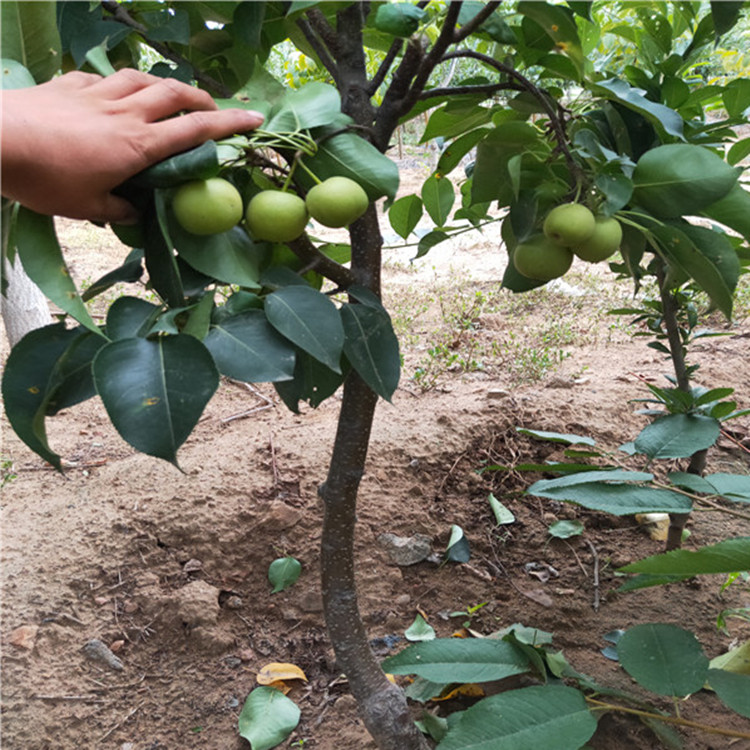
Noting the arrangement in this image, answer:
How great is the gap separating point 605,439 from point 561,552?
43 centimetres

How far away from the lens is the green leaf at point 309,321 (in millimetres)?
626

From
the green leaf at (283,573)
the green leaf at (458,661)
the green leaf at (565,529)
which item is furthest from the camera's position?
the green leaf at (565,529)

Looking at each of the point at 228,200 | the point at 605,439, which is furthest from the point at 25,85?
the point at 605,439

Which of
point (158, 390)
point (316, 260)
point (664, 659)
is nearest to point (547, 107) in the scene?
point (316, 260)

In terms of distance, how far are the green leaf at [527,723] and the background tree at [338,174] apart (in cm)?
26

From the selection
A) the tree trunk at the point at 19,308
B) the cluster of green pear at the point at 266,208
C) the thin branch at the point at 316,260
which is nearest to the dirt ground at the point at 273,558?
the tree trunk at the point at 19,308

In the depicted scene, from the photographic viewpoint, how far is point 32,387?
0.62 meters

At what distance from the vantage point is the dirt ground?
3.93ft

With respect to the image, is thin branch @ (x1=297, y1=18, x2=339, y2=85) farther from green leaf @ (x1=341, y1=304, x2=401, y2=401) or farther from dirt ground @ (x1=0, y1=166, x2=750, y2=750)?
dirt ground @ (x1=0, y1=166, x2=750, y2=750)

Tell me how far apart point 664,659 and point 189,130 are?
2.76 ft

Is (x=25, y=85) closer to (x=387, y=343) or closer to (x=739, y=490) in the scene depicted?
(x=387, y=343)

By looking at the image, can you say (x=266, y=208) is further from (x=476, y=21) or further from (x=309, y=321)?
(x=476, y=21)

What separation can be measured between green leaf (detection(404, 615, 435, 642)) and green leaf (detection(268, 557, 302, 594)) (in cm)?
28

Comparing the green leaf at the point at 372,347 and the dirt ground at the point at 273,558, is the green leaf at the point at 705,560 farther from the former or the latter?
the dirt ground at the point at 273,558
